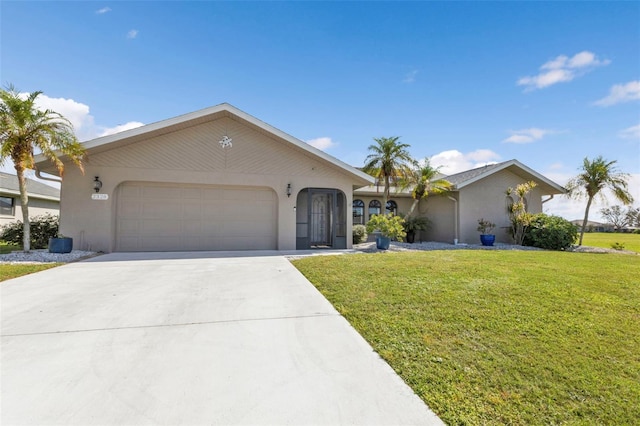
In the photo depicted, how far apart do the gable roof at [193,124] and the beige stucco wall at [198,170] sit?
21cm

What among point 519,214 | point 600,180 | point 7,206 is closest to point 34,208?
point 7,206

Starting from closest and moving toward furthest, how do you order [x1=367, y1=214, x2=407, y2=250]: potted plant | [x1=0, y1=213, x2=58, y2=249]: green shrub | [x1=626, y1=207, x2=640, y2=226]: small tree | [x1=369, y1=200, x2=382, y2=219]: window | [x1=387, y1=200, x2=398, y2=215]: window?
[x1=0, y1=213, x2=58, y2=249]: green shrub
[x1=367, y1=214, x2=407, y2=250]: potted plant
[x1=369, y1=200, x2=382, y2=219]: window
[x1=387, y1=200, x2=398, y2=215]: window
[x1=626, y1=207, x2=640, y2=226]: small tree

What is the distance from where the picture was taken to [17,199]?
16750 mm

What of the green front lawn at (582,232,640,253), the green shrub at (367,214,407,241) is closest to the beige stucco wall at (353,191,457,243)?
the green shrub at (367,214,407,241)

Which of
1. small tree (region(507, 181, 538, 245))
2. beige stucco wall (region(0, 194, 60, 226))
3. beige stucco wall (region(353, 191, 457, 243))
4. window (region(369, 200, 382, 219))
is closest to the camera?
small tree (region(507, 181, 538, 245))

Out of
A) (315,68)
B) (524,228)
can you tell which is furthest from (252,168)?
(524,228)

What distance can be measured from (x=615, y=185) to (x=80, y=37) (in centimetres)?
2389

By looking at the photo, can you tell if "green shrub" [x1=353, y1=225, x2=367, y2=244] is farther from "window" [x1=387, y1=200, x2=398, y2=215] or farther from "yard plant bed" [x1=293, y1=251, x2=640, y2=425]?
"yard plant bed" [x1=293, y1=251, x2=640, y2=425]

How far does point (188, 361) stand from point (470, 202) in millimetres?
15384

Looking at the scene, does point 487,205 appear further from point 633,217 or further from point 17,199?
point 633,217

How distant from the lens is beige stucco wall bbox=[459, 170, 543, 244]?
14.9 m

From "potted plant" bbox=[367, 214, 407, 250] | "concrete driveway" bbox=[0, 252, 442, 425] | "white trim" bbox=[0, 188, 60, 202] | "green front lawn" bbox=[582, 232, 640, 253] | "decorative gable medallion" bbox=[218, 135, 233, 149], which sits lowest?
"green front lawn" bbox=[582, 232, 640, 253]

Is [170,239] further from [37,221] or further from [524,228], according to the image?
[524,228]

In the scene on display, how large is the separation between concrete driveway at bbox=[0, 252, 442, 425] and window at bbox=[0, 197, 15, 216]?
16464 millimetres
